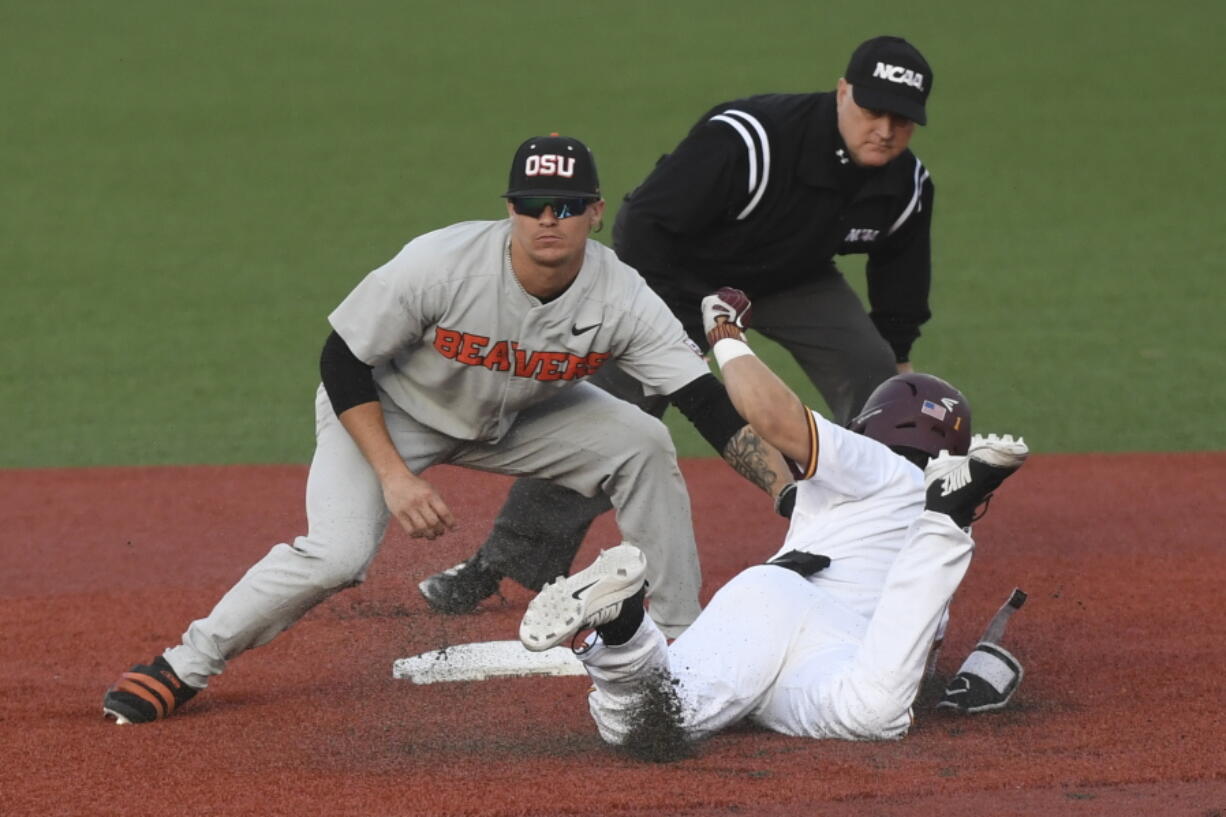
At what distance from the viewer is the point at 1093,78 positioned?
61.7ft

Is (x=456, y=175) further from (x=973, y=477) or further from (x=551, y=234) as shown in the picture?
(x=973, y=477)

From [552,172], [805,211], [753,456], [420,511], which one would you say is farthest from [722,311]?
[805,211]

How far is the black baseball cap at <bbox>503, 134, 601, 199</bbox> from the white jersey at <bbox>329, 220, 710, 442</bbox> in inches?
10.8

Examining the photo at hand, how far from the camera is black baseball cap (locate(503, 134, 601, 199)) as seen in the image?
4707 millimetres

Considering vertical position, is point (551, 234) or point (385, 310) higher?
point (551, 234)

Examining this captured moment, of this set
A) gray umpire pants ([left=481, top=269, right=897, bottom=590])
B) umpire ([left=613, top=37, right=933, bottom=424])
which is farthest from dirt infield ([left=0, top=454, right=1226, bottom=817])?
umpire ([left=613, top=37, right=933, bottom=424])

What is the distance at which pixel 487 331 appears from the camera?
491 cm

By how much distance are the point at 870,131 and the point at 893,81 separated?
0.59ft

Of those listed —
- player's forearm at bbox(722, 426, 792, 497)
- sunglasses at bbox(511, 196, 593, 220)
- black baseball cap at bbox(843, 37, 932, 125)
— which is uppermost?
black baseball cap at bbox(843, 37, 932, 125)

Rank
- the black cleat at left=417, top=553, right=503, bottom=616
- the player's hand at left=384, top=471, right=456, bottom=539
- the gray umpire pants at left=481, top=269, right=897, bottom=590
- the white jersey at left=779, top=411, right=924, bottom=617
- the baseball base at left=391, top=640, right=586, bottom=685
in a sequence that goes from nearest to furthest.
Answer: the white jersey at left=779, top=411, right=924, bottom=617
the player's hand at left=384, top=471, right=456, bottom=539
the baseball base at left=391, top=640, right=586, bottom=685
the gray umpire pants at left=481, top=269, right=897, bottom=590
the black cleat at left=417, top=553, right=503, bottom=616

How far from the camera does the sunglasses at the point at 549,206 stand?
4.69 metres

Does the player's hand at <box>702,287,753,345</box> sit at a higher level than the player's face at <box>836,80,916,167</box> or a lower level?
lower

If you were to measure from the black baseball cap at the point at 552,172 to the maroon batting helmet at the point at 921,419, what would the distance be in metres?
1.07

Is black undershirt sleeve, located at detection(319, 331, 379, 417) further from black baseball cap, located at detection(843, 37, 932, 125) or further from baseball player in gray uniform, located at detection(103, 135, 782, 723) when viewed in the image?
black baseball cap, located at detection(843, 37, 932, 125)
